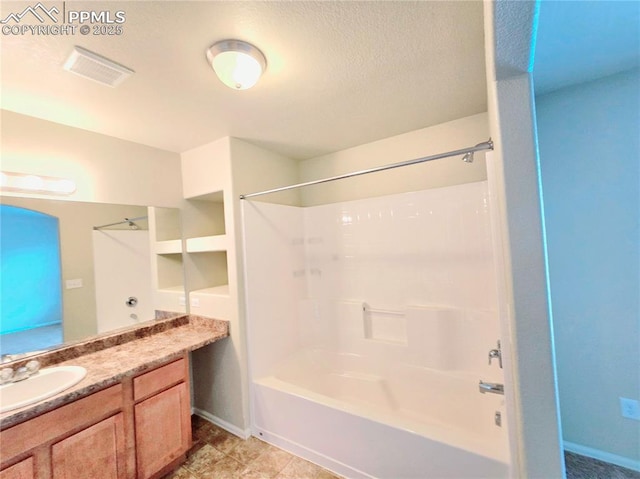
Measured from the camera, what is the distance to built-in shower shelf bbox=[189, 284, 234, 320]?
86.5 inches

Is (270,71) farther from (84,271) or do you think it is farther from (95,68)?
(84,271)

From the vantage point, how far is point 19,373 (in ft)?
4.71

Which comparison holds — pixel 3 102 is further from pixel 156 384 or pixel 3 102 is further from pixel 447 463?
pixel 447 463

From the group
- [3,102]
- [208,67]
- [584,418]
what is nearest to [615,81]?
[584,418]

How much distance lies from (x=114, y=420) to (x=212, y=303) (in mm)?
957

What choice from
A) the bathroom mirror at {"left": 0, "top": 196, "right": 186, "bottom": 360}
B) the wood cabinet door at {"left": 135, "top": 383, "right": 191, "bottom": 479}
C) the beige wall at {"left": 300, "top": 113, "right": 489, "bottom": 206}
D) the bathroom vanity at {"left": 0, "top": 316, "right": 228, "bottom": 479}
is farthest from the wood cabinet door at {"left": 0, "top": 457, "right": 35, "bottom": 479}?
the beige wall at {"left": 300, "top": 113, "right": 489, "bottom": 206}

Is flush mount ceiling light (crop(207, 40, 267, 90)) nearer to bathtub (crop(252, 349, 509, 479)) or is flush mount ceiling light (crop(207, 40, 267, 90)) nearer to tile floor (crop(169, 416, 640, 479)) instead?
bathtub (crop(252, 349, 509, 479))

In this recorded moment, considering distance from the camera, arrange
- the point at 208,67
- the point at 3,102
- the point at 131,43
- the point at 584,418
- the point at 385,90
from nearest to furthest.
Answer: the point at 131,43
the point at 208,67
the point at 3,102
the point at 385,90
the point at 584,418

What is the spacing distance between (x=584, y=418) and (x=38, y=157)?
4.04 m

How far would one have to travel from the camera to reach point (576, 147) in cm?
180

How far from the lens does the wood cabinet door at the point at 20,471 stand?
1124 mm

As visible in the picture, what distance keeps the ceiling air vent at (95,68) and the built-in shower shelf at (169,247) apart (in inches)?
52.1

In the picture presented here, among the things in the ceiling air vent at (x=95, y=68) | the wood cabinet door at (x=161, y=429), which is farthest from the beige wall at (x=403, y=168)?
the wood cabinet door at (x=161, y=429)

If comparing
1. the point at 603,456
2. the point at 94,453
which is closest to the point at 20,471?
the point at 94,453
